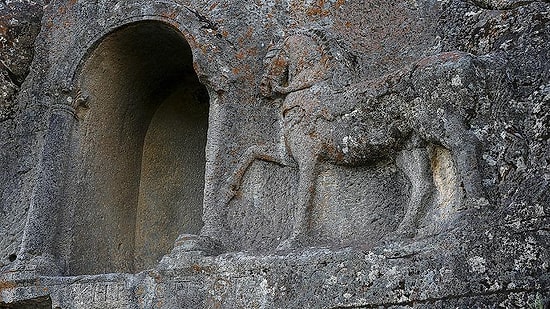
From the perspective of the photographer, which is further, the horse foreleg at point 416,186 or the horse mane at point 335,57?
the horse mane at point 335,57

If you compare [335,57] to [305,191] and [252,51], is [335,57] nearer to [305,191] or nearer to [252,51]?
[252,51]

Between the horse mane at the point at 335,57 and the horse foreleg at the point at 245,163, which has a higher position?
the horse mane at the point at 335,57

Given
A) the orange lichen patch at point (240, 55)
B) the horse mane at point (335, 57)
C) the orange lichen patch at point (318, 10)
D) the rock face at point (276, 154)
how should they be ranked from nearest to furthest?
the rock face at point (276, 154)
the horse mane at point (335, 57)
the orange lichen patch at point (240, 55)
the orange lichen patch at point (318, 10)

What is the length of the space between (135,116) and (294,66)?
155 cm

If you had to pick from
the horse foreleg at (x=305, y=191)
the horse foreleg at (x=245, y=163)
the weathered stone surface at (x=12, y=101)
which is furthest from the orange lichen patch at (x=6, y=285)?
the horse foreleg at (x=305, y=191)

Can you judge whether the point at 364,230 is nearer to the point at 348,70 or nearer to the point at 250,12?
the point at 348,70

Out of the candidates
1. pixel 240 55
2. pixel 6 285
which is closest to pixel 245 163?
pixel 240 55

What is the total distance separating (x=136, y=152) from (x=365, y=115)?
213 cm

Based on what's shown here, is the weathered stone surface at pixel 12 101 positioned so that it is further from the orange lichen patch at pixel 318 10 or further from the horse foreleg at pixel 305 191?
the orange lichen patch at pixel 318 10

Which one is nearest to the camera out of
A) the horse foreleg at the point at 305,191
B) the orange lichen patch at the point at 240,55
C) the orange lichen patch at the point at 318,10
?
A: the horse foreleg at the point at 305,191

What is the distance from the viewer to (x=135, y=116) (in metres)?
6.46

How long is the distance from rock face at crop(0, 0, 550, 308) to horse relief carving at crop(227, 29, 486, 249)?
11mm

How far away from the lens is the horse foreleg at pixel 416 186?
15.7 feet

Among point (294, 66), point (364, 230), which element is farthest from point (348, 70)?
point (364, 230)
